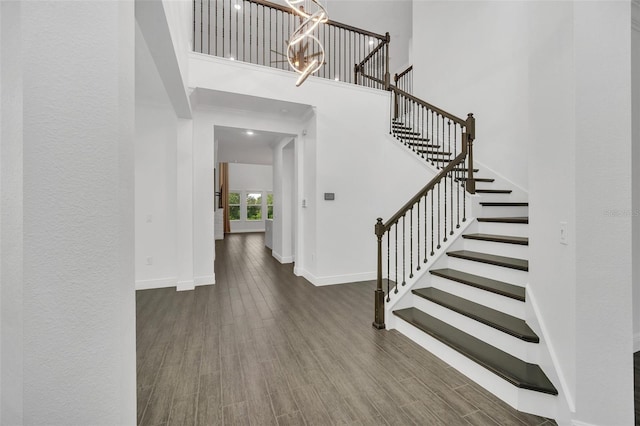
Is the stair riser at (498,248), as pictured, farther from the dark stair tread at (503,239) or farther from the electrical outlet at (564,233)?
the electrical outlet at (564,233)

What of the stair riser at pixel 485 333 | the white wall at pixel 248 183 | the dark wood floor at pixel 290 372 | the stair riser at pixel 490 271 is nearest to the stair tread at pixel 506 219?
the stair riser at pixel 490 271

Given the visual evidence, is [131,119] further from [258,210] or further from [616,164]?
[258,210]

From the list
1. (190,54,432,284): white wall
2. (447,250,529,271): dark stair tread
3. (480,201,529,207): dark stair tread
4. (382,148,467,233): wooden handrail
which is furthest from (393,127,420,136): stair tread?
(447,250,529,271): dark stair tread

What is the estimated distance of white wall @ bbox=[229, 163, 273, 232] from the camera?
42.3 feet

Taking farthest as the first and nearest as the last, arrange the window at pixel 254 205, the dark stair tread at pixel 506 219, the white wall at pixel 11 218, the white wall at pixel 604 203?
the window at pixel 254 205, the dark stair tread at pixel 506 219, the white wall at pixel 604 203, the white wall at pixel 11 218

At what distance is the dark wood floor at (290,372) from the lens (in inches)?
69.2

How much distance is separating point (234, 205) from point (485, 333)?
12.0 meters

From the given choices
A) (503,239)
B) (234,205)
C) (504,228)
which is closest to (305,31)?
(503,239)

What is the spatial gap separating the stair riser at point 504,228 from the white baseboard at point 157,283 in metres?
4.46

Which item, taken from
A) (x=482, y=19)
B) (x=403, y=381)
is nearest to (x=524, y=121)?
(x=482, y=19)

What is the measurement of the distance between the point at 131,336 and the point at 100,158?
2.45 ft

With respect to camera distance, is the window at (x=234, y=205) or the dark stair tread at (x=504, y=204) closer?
the dark stair tread at (x=504, y=204)

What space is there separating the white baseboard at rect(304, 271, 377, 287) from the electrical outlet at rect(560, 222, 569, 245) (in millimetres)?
3315

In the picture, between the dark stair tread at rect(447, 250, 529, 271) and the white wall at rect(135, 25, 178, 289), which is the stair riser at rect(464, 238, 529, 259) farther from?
the white wall at rect(135, 25, 178, 289)
